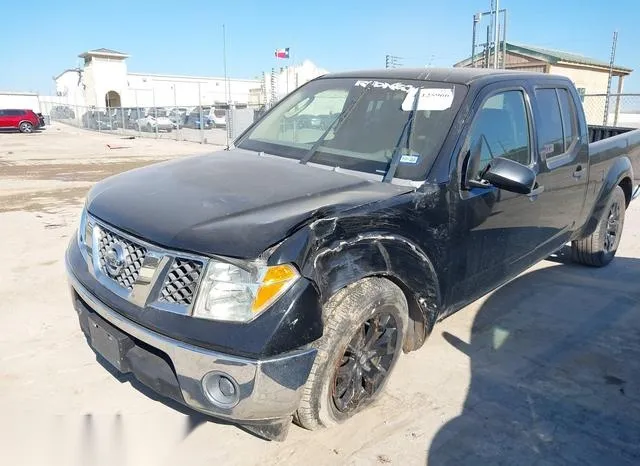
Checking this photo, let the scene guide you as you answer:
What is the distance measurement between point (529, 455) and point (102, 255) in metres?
2.36

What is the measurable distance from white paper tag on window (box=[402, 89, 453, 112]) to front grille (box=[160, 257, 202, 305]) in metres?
1.83

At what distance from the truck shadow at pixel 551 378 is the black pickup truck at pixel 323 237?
49cm

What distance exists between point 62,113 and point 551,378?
176 feet

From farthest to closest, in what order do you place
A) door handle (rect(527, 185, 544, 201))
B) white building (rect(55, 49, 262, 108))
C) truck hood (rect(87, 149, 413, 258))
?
white building (rect(55, 49, 262, 108)) → door handle (rect(527, 185, 544, 201)) → truck hood (rect(87, 149, 413, 258))

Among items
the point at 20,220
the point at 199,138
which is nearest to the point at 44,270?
the point at 20,220

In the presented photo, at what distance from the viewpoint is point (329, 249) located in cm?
234

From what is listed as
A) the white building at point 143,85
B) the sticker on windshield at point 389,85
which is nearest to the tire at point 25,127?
the white building at point 143,85

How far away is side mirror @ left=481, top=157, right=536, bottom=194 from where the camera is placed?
9.66ft

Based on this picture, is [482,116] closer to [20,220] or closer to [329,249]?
[329,249]

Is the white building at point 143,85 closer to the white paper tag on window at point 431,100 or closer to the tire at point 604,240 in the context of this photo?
the tire at point 604,240

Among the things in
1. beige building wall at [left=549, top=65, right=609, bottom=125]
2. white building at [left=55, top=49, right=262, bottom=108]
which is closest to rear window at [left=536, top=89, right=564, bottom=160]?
beige building wall at [left=549, top=65, right=609, bottom=125]

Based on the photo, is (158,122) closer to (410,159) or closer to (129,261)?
(410,159)

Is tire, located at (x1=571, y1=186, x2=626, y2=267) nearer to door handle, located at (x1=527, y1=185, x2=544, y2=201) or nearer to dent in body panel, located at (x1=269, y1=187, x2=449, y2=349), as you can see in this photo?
door handle, located at (x1=527, y1=185, x2=544, y2=201)

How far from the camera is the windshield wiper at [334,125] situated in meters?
3.43
